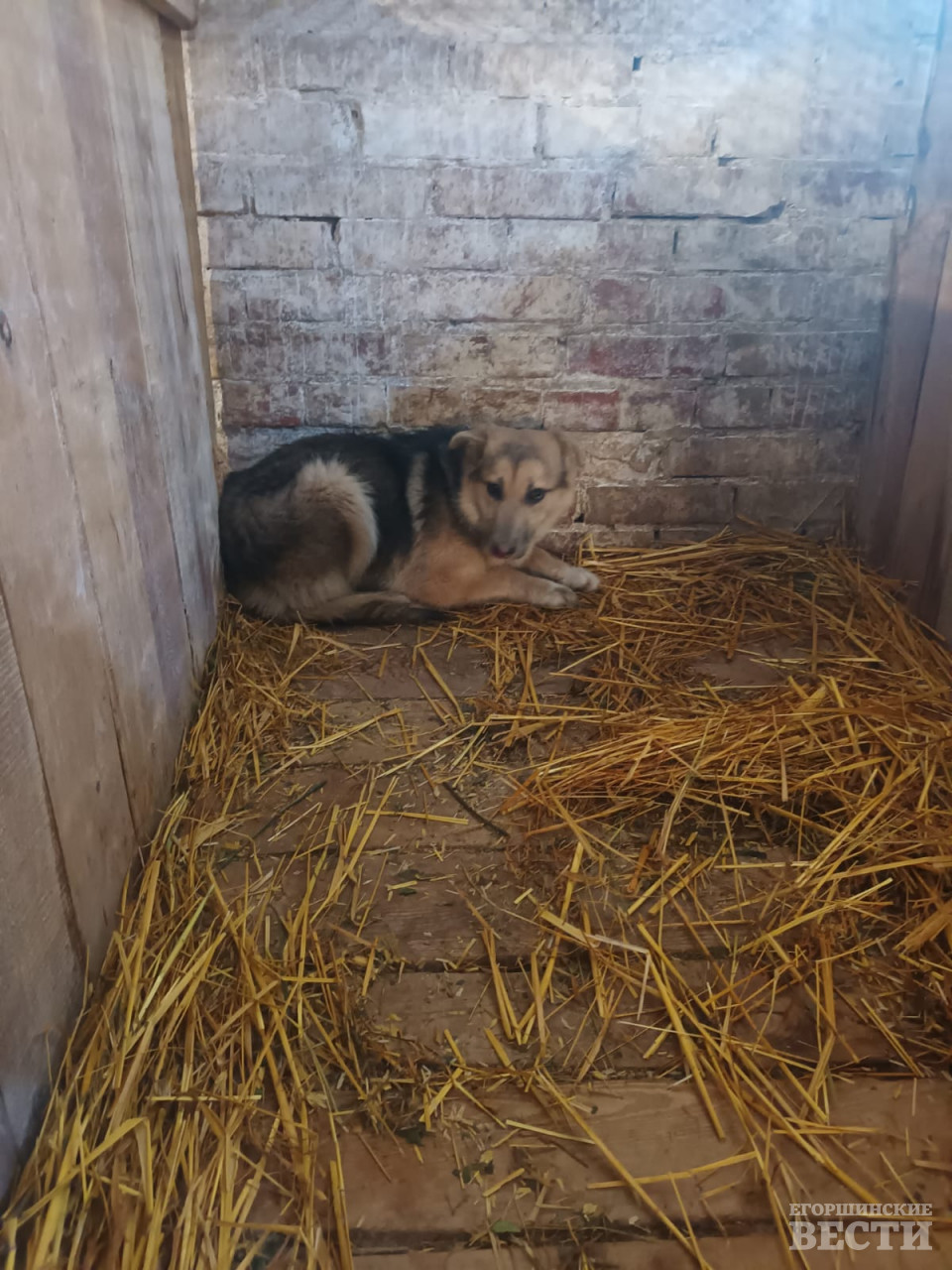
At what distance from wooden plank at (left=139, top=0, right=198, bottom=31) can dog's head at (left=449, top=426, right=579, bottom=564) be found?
4.98ft

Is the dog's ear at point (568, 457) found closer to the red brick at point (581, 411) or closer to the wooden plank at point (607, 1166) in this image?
the red brick at point (581, 411)

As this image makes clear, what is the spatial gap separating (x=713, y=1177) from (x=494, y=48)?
10.7 ft

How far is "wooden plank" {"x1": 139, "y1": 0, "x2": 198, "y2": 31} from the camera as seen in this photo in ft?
7.45

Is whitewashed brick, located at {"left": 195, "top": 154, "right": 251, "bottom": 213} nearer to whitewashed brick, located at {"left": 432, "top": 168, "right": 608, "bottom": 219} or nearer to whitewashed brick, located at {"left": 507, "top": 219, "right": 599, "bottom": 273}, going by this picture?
whitewashed brick, located at {"left": 432, "top": 168, "right": 608, "bottom": 219}

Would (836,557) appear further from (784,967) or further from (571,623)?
(784,967)

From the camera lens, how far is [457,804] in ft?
7.07

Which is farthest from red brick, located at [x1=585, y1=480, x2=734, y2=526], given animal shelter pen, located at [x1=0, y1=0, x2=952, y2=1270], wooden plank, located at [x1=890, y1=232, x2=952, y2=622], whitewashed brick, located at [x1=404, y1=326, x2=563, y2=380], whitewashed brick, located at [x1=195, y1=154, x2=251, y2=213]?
whitewashed brick, located at [x1=195, y1=154, x2=251, y2=213]

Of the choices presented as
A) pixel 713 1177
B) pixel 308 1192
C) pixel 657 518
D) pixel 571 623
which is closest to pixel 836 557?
pixel 657 518

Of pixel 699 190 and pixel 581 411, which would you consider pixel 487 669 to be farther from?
pixel 699 190

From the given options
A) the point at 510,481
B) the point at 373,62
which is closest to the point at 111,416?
the point at 510,481

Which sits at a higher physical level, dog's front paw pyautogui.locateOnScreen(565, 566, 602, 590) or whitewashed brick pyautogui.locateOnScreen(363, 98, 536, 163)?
whitewashed brick pyautogui.locateOnScreen(363, 98, 536, 163)

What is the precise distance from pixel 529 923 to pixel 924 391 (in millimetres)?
2518

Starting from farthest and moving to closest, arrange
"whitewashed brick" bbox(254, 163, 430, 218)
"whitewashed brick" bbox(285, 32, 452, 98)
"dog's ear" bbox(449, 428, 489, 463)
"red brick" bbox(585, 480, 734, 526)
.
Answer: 1. "red brick" bbox(585, 480, 734, 526)
2. "dog's ear" bbox(449, 428, 489, 463)
3. "whitewashed brick" bbox(254, 163, 430, 218)
4. "whitewashed brick" bbox(285, 32, 452, 98)

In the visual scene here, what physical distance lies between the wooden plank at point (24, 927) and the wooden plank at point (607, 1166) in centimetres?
53
